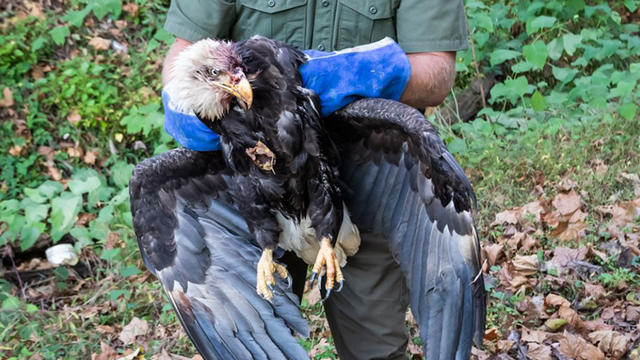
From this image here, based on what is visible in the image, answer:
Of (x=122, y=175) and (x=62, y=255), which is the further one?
(x=122, y=175)

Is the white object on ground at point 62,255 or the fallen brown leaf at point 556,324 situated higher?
the fallen brown leaf at point 556,324

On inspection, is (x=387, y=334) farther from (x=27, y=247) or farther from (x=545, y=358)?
(x=27, y=247)

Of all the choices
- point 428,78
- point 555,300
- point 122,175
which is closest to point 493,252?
point 555,300

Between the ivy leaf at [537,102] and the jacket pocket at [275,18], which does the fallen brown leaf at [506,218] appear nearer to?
the ivy leaf at [537,102]

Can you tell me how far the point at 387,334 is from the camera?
312 cm

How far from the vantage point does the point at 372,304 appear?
307cm

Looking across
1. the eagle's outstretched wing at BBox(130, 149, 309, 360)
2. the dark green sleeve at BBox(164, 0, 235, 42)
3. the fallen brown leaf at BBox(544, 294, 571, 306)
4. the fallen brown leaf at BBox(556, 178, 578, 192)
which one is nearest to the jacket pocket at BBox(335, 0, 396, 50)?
the dark green sleeve at BBox(164, 0, 235, 42)

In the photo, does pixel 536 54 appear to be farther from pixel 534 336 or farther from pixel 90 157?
pixel 90 157

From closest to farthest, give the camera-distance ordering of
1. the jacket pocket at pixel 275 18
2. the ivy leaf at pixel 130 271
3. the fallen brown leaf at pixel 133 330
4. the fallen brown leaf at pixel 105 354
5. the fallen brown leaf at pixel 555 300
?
the jacket pocket at pixel 275 18, the fallen brown leaf at pixel 555 300, the fallen brown leaf at pixel 105 354, the fallen brown leaf at pixel 133 330, the ivy leaf at pixel 130 271

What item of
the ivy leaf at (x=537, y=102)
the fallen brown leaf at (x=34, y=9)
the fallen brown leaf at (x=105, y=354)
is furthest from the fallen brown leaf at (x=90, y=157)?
the ivy leaf at (x=537, y=102)

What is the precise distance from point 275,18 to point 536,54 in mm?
3608

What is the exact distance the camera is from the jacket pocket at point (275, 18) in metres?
2.80

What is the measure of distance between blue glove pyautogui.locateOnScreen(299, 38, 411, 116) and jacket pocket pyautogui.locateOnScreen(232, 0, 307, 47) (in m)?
0.30

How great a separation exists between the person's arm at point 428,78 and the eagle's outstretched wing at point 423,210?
234mm
